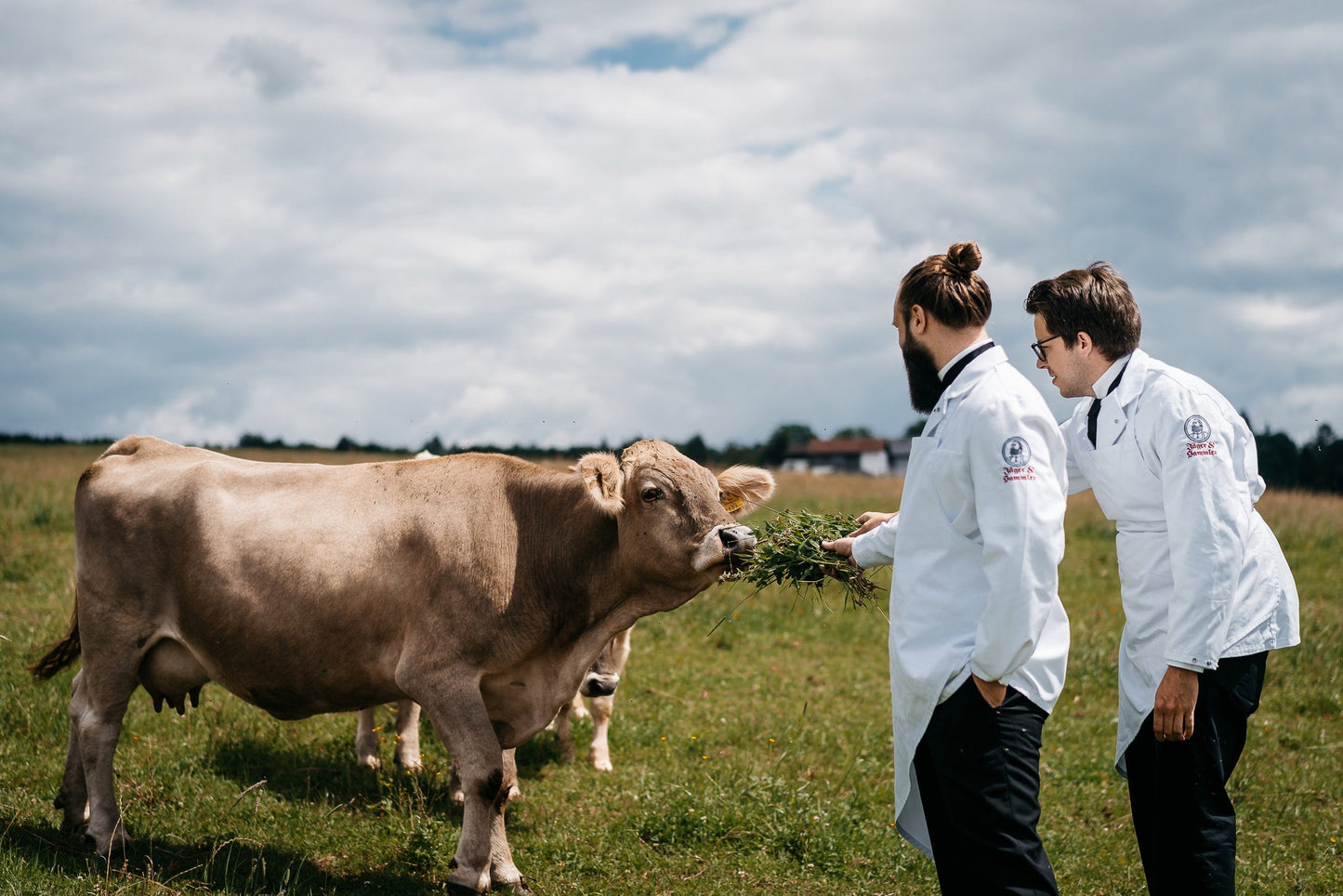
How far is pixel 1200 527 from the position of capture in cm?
400

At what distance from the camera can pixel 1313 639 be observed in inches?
480

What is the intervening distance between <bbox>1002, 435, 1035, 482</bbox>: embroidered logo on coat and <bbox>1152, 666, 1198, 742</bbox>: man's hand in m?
1.13

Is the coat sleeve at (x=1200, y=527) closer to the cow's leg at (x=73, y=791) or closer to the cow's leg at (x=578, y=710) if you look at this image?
the cow's leg at (x=578, y=710)

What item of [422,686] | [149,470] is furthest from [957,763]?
[149,470]

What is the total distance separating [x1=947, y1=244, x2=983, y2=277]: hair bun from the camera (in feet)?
13.2

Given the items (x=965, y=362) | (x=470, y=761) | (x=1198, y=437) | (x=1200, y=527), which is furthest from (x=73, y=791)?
(x=1198, y=437)

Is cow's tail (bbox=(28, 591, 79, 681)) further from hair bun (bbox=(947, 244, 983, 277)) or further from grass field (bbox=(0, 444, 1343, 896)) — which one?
hair bun (bbox=(947, 244, 983, 277))

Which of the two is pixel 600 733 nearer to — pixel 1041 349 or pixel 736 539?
pixel 736 539

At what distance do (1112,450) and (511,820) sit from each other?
460cm

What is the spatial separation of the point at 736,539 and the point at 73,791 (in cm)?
462

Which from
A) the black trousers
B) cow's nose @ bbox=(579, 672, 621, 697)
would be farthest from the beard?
cow's nose @ bbox=(579, 672, 621, 697)

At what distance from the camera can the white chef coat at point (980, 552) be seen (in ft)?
11.7

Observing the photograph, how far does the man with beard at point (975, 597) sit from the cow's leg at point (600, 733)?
174 inches

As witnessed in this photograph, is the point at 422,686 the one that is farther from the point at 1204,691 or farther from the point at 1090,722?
the point at 1090,722
